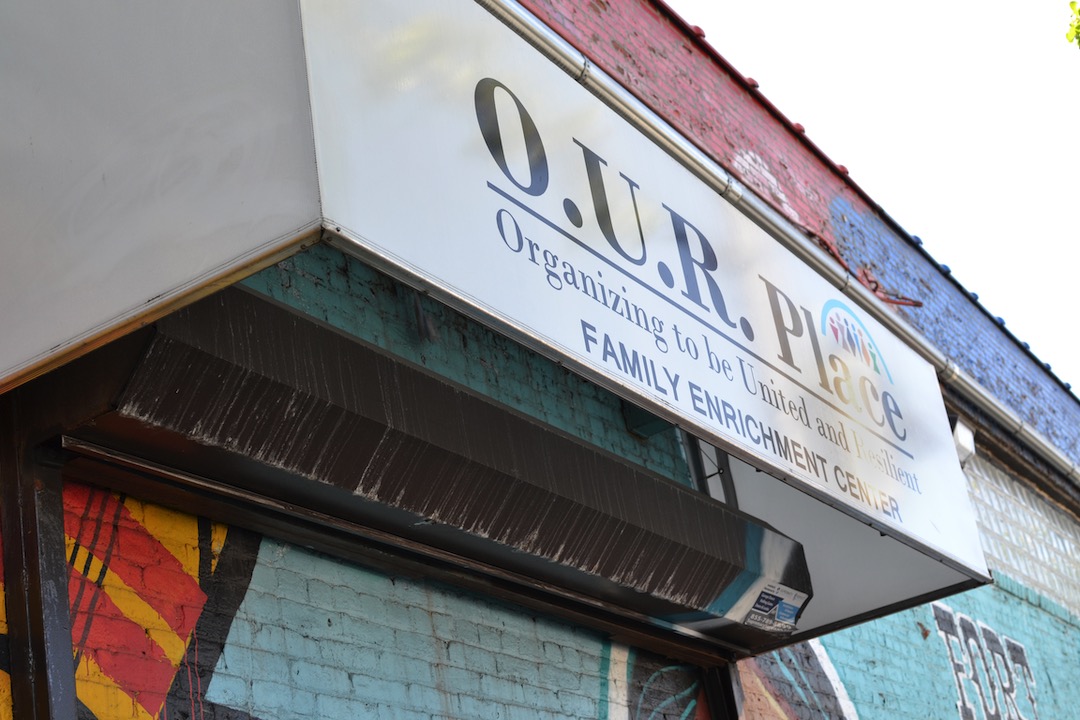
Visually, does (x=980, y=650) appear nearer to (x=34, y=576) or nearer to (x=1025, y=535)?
(x=1025, y=535)

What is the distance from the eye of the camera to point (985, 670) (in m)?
8.95

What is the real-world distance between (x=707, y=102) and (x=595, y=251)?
4.40 m

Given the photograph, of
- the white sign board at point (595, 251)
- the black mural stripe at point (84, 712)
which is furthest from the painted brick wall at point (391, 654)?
the white sign board at point (595, 251)

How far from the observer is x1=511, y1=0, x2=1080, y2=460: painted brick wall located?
7086 mm

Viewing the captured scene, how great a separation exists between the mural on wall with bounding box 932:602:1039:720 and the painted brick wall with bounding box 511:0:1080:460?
7.87 ft

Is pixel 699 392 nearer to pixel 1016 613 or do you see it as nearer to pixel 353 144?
pixel 353 144

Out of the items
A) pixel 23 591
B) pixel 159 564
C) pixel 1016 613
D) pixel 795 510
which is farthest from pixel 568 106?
pixel 1016 613

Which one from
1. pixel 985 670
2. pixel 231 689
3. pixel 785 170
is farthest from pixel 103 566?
pixel 985 670

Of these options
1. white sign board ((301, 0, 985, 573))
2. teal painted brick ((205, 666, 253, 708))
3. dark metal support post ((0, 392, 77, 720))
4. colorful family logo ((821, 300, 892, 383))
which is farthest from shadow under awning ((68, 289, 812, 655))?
colorful family logo ((821, 300, 892, 383))

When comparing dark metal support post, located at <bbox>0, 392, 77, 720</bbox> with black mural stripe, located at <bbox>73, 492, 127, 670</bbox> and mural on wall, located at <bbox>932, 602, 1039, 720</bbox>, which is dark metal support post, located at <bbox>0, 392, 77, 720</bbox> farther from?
mural on wall, located at <bbox>932, 602, 1039, 720</bbox>

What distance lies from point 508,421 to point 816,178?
17.7ft

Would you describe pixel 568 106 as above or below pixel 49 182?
above

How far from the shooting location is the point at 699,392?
4211mm

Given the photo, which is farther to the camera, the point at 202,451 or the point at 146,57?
→ the point at 202,451
